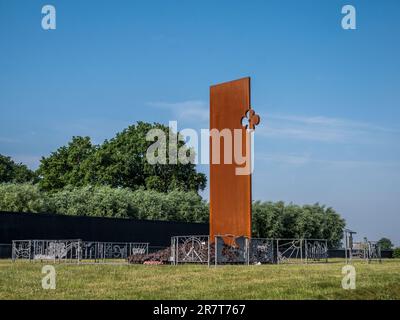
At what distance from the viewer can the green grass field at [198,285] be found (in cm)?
1241

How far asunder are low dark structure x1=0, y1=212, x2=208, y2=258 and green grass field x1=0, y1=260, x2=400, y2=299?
53.5 feet

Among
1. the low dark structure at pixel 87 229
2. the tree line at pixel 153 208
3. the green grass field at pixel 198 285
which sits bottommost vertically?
the green grass field at pixel 198 285

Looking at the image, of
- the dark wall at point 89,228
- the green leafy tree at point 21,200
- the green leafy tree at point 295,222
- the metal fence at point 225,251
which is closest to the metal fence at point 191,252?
the metal fence at point 225,251

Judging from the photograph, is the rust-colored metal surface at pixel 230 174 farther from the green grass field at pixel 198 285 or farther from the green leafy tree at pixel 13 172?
the green leafy tree at pixel 13 172

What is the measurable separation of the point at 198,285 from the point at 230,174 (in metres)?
11.4

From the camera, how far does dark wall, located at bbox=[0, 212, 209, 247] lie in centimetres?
3356

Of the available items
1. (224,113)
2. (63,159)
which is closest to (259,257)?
(224,113)

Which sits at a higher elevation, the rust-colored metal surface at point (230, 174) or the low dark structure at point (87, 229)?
the rust-colored metal surface at point (230, 174)

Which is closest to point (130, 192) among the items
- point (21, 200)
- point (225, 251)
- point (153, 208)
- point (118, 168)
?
point (153, 208)

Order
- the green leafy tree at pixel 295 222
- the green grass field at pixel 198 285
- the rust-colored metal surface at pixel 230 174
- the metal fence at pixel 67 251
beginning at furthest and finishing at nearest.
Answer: the green leafy tree at pixel 295 222 → the metal fence at pixel 67 251 → the rust-colored metal surface at pixel 230 174 → the green grass field at pixel 198 285

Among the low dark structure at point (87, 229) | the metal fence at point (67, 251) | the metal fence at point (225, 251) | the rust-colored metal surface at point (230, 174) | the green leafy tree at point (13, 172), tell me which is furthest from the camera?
the green leafy tree at point (13, 172)

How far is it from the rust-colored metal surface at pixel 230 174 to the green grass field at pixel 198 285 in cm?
707
